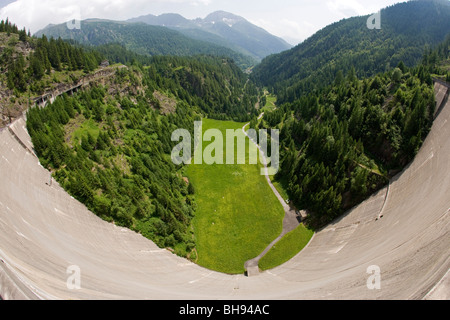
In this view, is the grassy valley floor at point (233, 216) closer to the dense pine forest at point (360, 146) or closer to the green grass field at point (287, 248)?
the green grass field at point (287, 248)

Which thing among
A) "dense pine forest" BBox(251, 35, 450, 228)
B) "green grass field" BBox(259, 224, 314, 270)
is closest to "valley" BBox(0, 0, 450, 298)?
"green grass field" BBox(259, 224, 314, 270)

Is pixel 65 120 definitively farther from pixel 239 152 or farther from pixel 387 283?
pixel 387 283

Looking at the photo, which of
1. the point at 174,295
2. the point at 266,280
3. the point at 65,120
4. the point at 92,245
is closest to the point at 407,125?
the point at 266,280

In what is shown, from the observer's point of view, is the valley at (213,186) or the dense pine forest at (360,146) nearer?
the valley at (213,186)

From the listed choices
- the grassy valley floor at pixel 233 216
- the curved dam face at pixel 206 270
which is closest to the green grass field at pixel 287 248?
the grassy valley floor at pixel 233 216

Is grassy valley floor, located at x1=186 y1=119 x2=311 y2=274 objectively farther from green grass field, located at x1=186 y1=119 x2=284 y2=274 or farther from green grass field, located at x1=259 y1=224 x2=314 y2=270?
green grass field, located at x1=259 y1=224 x2=314 y2=270
